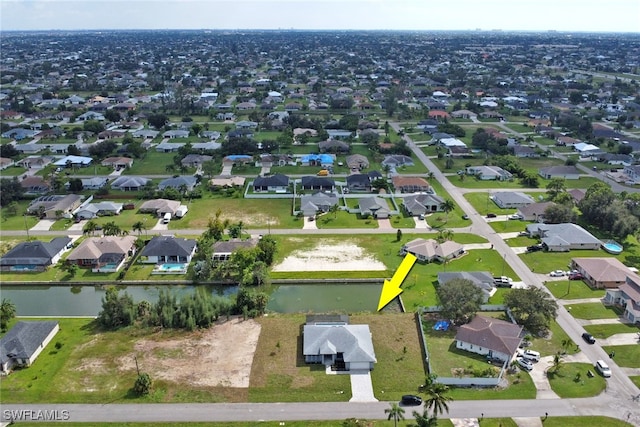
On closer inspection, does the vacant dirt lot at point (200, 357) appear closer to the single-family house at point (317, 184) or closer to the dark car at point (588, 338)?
the dark car at point (588, 338)

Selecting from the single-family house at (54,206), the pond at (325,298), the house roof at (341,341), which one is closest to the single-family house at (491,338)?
the house roof at (341,341)

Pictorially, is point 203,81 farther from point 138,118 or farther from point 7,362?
point 7,362

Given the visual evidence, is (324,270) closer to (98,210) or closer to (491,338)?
(491,338)

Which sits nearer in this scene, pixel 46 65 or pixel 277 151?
pixel 277 151

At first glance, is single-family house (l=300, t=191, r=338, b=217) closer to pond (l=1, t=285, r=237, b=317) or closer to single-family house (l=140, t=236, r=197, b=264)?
single-family house (l=140, t=236, r=197, b=264)

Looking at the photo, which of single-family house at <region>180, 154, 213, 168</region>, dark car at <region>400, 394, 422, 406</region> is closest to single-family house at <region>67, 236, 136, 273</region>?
single-family house at <region>180, 154, 213, 168</region>

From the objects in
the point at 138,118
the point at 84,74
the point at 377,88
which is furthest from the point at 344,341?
the point at 84,74
